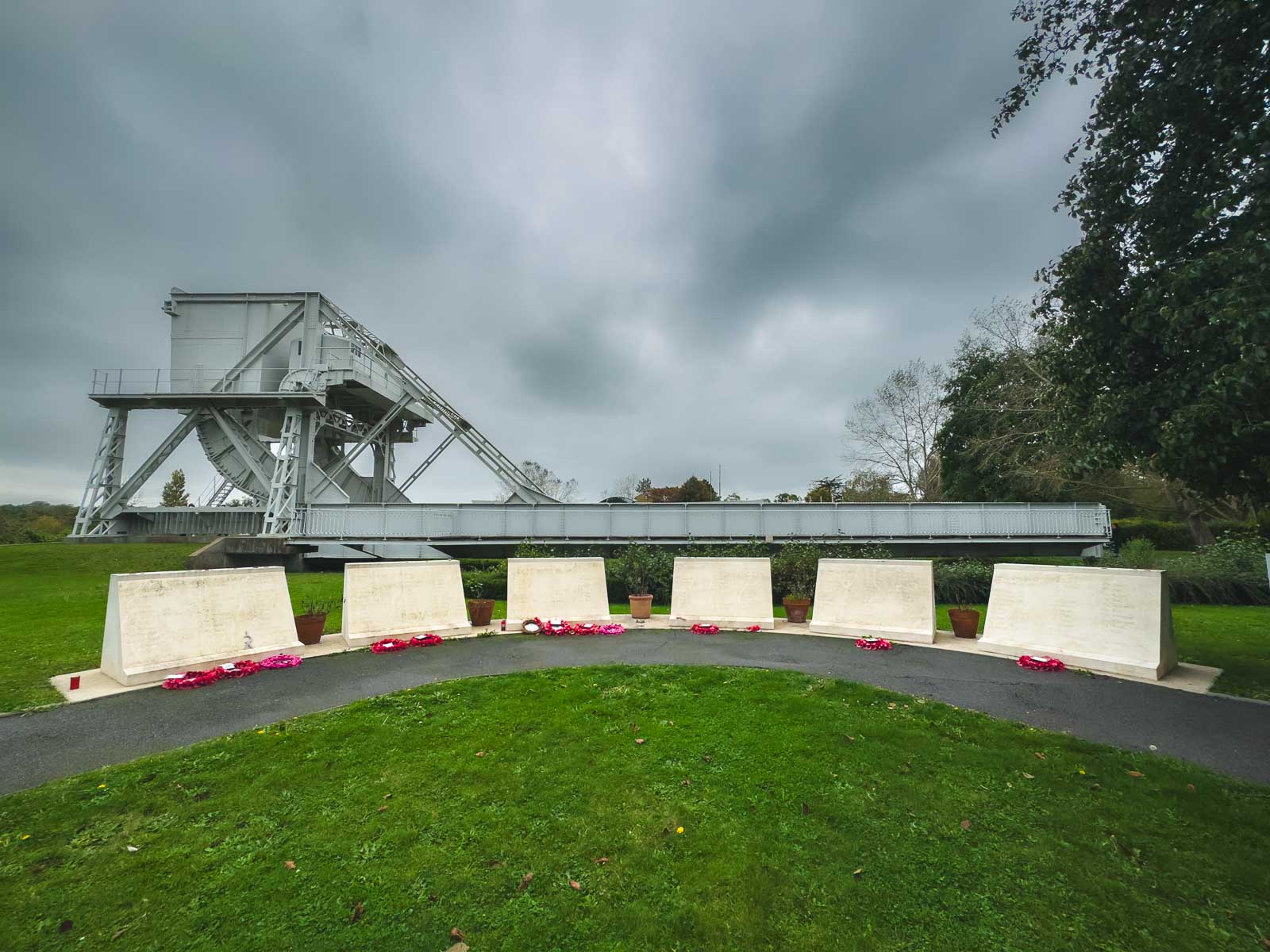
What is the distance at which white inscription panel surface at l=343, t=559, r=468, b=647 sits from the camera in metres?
9.77

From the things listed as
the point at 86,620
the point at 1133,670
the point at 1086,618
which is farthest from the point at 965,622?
the point at 86,620

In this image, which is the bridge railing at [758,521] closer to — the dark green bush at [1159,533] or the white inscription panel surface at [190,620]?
the dark green bush at [1159,533]

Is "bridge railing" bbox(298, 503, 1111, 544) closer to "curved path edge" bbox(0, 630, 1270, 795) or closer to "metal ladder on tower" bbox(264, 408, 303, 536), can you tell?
"metal ladder on tower" bbox(264, 408, 303, 536)

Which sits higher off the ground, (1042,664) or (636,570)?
(636,570)

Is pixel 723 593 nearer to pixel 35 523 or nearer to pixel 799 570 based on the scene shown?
pixel 799 570

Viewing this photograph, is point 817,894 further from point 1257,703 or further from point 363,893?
point 1257,703

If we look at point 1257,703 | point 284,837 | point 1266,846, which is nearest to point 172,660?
point 284,837

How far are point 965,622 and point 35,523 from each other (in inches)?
2189

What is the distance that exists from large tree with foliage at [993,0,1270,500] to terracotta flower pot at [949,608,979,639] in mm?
3240

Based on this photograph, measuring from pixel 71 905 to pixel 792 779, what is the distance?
4.44 metres

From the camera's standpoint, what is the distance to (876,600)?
10500 millimetres

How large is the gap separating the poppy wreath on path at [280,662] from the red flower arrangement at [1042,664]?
10.1 m

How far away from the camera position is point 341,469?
29688 mm

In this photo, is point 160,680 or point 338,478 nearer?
point 160,680
